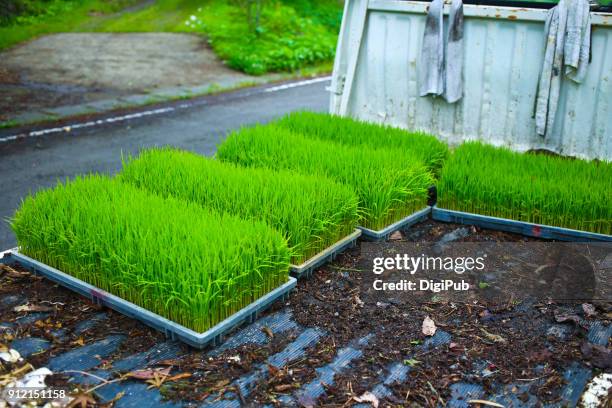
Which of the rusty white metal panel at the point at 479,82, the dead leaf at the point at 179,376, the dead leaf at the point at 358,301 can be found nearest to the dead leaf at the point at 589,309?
the dead leaf at the point at 358,301

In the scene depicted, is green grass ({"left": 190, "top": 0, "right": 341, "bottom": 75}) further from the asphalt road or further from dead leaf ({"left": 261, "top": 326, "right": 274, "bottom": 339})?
dead leaf ({"left": 261, "top": 326, "right": 274, "bottom": 339})

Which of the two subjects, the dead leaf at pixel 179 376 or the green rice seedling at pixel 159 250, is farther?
the green rice seedling at pixel 159 250

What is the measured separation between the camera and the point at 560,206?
407 cm

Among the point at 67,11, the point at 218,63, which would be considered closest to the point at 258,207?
the point at 218,63

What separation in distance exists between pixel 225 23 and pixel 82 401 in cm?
1365

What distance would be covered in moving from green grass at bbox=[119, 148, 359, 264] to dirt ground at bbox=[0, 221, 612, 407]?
0.30 m

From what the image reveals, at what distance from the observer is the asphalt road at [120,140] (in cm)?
589

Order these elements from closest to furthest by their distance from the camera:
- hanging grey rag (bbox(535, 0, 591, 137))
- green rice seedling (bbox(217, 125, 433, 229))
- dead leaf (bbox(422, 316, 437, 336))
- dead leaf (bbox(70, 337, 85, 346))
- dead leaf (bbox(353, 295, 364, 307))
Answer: dead leaf (bbox(70, 337, 85, 346)) < dead leaf (bbox(422, 316, 437, 336)) < dead leaf (bbox(353, 295, 364, 307)) < green rice seedling (bbox(217, 125, 433, 229)) < hanging grey rag (bbox(535, 0, 591, 137))

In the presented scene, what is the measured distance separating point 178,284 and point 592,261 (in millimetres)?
2341

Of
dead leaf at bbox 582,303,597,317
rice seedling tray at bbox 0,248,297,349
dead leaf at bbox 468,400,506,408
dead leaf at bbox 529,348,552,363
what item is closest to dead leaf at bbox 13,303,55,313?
rice seedling tray at bbox 0,248,297,349

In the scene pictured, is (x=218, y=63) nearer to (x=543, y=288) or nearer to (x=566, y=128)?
(x=566, y=128)

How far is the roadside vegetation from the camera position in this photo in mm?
12891

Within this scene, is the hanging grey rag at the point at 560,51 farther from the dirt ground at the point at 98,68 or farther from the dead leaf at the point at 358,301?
the dirt ground at the point at 98,68

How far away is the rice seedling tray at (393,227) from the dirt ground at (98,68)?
5.84m
